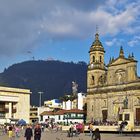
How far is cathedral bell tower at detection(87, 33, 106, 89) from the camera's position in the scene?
297ft

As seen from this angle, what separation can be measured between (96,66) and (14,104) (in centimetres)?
2006

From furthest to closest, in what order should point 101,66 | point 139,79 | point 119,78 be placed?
point 101,66 < point 119,78 < point 139,79

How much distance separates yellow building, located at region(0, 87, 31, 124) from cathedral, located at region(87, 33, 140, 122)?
1431 cm

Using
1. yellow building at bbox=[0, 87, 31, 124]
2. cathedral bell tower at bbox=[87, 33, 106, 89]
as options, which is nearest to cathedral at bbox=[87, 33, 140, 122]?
cathedral bell tower at bbox=[87, 33, 106, 89]

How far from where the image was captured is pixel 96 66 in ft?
297

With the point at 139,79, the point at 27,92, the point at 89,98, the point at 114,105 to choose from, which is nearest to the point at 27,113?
the point at 27,92

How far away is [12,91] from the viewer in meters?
91.4

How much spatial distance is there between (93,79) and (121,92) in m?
9.88

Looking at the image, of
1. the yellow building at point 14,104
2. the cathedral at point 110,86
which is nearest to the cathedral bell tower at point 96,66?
the cathedral at point 110,86

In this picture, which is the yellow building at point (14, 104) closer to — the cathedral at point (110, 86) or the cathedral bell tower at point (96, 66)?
the cathedral at point (110, 86)

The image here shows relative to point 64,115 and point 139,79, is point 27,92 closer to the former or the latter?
point 64,115

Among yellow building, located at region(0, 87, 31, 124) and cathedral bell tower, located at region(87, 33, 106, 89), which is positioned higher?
cathedral bell tower, located at region(87, 33, 106, 89)

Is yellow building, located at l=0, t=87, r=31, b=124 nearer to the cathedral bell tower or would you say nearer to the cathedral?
the cathedral

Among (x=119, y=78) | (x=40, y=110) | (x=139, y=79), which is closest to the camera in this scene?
(x=139, y=79)
